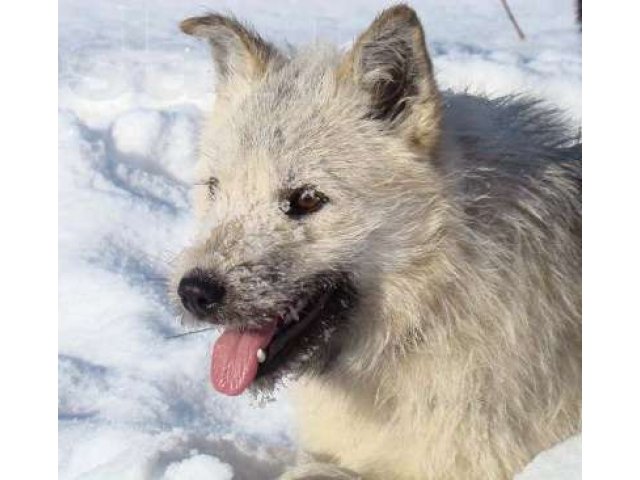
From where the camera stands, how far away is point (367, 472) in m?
3.28

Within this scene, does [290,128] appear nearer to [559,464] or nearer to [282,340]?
[282,340]

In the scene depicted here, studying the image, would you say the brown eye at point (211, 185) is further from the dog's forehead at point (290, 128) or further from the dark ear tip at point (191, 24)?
the dark ear tip at point (191, 24)

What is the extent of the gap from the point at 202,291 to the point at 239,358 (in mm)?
256

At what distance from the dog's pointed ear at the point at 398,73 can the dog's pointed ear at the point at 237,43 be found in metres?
0.28

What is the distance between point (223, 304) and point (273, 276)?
15 cm

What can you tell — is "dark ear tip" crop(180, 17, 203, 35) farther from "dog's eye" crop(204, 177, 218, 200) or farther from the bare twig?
the bare twig

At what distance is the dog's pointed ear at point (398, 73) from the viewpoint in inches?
113

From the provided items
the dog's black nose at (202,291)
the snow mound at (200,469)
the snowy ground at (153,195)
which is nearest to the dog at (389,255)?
the dog's black nose at (202,291)

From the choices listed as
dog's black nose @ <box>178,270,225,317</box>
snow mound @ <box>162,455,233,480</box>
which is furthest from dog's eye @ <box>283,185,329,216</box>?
snow mound @ <box>162,455,233,480</box>

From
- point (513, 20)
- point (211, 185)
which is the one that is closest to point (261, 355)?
point (211, 185)
